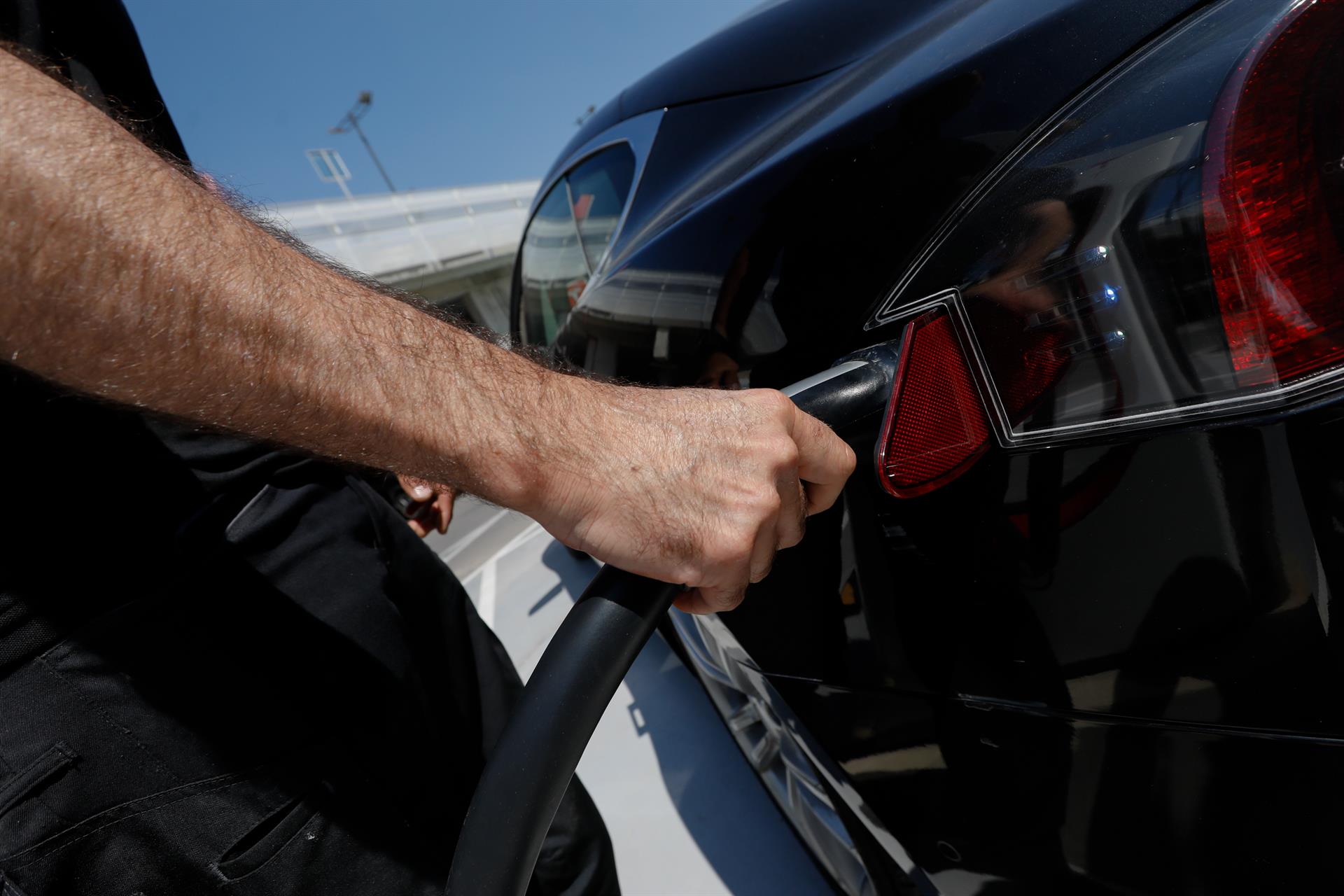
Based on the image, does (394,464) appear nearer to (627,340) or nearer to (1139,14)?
(627,340)

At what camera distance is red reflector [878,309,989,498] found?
764mm

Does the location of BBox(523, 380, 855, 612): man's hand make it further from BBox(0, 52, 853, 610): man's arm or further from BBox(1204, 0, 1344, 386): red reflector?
BBox(1204, 0, 1344, 386): red reflector

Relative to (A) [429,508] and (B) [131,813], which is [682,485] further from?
(A) [429,508]

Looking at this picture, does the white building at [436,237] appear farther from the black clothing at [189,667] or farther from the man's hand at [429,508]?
the black clothing at [189,667]

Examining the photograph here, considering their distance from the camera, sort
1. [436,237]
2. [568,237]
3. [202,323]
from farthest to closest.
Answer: [436,237] → [568,237] → [202,323]

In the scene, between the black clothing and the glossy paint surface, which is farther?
the black clothing

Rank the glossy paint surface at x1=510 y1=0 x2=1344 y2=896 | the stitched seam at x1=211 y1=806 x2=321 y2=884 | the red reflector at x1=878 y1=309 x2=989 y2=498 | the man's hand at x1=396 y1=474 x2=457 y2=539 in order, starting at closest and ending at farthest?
the glossy paint surface at x1=510 y1=0 x2=1344 y2=896 < the red reflector at x1=878 y1=309 x2=989 y2=498 < the stitched seam at x1=211 y1=806 x2=321 y2=884 < the man's hand at x1=396 y1=474 x2=457 y2=539

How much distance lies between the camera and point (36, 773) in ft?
2.61

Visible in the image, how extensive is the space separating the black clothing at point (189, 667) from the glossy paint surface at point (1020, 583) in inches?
29.2

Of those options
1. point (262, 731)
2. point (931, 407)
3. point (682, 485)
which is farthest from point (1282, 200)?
point (262, 731)

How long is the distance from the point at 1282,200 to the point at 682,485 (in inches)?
25.0

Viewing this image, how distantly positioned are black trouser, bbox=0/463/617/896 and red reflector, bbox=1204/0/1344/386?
1.35 meters

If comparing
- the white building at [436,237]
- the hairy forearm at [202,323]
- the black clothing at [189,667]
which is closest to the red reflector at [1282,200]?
the hairy forearm at [202,323]

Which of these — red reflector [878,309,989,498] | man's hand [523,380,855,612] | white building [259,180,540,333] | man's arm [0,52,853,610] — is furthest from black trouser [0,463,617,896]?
white building [259,180,540,333]
